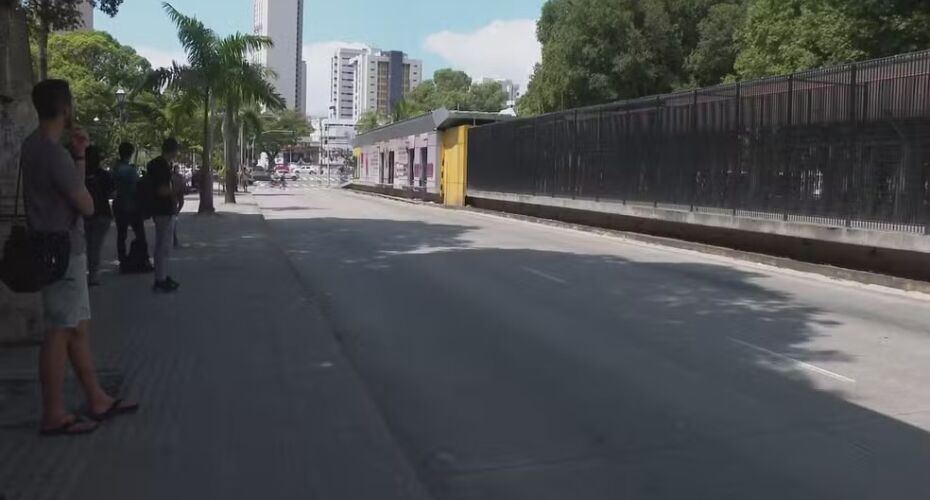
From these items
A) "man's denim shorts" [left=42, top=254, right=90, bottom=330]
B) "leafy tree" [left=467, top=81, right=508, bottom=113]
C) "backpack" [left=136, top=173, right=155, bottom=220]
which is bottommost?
"man's denim shorts" [left=42, top=254, right=90, bottom=330]

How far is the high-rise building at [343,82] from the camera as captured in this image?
7470 inches

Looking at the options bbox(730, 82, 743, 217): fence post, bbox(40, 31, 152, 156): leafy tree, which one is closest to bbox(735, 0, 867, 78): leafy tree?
bbox(730, 82, 743, 217): fence post

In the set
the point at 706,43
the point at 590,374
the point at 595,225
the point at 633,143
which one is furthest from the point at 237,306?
the point at 706,43

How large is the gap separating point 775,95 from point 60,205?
14.7 meters

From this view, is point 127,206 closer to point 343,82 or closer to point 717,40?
point 717,40

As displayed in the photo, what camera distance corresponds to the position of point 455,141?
40.9 meters

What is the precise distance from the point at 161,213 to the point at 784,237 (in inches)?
453

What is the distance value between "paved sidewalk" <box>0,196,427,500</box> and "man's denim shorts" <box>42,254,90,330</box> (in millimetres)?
703

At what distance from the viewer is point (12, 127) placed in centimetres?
787

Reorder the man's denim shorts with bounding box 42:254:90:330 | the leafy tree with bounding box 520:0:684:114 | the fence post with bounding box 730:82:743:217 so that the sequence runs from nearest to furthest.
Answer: the man's denim shorts with bounding box 42:254:90:330 < the fence post with bounding box 730:82:743:217 < the leafy tree with bounding box 520:0:684:114

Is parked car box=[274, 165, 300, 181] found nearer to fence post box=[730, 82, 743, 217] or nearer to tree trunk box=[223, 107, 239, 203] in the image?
tree trunk box=[223, 107, 239, 203]

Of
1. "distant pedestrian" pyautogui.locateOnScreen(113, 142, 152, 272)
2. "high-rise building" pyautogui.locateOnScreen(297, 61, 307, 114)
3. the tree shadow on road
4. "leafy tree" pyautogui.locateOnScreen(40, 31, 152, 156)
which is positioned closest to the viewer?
the tree shadow on road

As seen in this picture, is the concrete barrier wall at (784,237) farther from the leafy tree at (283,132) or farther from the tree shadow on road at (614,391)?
the leafy tree at (283,132)

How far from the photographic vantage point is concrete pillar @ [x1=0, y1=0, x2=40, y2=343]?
764 cm
